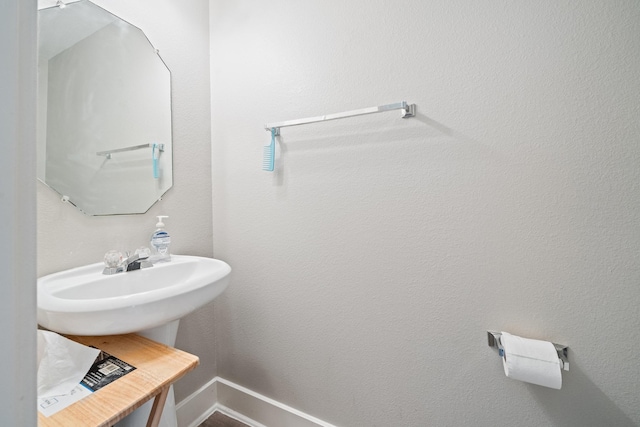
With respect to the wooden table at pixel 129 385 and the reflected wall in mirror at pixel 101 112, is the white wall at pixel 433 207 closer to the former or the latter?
the reflected wall in mirror at pixel 101 112

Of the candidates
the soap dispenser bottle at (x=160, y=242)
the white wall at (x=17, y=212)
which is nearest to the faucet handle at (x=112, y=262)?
the soap dispenser bottle at (x=160, y=242)

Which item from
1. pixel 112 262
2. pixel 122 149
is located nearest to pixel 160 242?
pixel 112 262

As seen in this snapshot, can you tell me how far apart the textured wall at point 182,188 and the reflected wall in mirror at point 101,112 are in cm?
4

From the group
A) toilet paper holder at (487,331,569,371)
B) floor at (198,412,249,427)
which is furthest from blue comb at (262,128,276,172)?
floor at (198,412,249,427)

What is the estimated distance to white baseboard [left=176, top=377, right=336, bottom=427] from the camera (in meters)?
1.14

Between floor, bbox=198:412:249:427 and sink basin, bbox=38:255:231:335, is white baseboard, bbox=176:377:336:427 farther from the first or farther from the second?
sink basin, bbox=38:255:231:335

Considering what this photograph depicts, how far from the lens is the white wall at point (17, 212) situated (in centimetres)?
20

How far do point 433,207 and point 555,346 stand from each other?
1.69ft

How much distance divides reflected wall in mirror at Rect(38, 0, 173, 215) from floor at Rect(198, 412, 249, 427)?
3.43ft

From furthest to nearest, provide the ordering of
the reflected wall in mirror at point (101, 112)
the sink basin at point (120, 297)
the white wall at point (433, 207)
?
the reflected wall in mirror at point (101, 112) → the white wall at point (433, 207) → the sink basin at point (120, 297)

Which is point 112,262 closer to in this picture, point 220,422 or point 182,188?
point 182,188

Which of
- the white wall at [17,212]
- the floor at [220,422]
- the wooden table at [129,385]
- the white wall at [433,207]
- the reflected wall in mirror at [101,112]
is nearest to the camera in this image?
the white wall at [17,212]

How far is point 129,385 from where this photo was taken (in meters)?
0.58

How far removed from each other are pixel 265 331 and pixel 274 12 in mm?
1435
